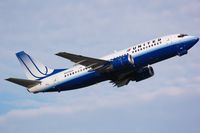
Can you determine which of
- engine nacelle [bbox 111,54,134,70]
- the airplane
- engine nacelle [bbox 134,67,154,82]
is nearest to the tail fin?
the airplane

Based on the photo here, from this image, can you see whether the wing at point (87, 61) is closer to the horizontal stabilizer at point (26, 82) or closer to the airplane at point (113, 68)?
the airplane at point (113, 68)

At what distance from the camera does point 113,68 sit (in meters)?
82.6

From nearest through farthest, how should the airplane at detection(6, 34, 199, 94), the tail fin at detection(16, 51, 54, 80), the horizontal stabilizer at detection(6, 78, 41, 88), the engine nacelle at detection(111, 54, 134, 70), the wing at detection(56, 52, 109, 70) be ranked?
the wing at detection(56, 52, 109, 70) → the engine nacelle at detection(111, 54, 134, 70) → the airplane at detection(6, 34, 199, 94) → the horizontal stabilizer at detection(6, 78, 41, 88) → the tail fin at detection(16, 51, 54, 80)

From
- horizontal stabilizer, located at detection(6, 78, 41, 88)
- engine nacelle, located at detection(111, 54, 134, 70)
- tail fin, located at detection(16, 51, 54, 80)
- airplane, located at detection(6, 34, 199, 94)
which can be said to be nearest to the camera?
engine nacelle, located at detection(111, 54, 134, 70)

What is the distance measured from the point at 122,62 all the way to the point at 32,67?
1840 cm

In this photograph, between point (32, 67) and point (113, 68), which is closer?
point (113, 68)

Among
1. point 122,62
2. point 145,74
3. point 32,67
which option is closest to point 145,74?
point 145,74

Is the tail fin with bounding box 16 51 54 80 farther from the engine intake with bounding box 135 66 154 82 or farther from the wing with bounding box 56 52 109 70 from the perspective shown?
the engine intake with bounding box 135 66 154 82

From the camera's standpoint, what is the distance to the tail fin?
297 feet

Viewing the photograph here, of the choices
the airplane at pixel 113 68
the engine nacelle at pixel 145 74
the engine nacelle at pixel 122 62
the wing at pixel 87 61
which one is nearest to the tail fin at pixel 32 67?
the airplane at pixel 113 68

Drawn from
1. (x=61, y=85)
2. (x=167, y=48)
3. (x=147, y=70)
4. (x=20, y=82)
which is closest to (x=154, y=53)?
(x=167, y=48)

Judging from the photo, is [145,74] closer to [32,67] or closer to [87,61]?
[87,61]

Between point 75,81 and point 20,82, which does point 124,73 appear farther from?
point 20,82

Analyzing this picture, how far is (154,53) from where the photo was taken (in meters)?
81.1
